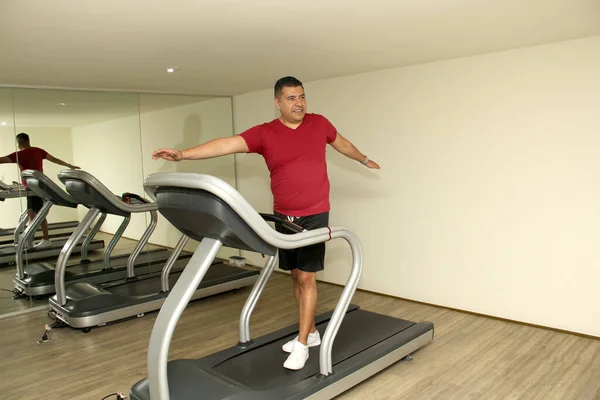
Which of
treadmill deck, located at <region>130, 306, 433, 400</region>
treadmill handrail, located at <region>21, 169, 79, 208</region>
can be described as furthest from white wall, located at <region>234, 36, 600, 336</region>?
treadmill handrail, located at <region>21, 169, 79, 208</region>

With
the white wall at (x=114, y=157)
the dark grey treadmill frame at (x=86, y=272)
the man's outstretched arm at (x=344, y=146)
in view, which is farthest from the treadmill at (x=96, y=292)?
the man's outstretched arm at (x=344, y=146)

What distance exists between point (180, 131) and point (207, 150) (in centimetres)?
303

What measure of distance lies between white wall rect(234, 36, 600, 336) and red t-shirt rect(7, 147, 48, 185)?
2.54 meters

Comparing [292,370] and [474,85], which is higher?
[474,85]

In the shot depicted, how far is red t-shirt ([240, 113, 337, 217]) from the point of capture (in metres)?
2.50

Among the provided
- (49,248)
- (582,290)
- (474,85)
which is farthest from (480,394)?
(49,248)

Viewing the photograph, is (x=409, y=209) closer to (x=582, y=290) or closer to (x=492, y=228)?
(x=492, y=228)

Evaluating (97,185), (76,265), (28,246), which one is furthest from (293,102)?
(76,265)

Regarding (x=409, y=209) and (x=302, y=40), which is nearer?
(x=302, y=40)

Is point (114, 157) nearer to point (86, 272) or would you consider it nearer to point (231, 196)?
point (86, 272)

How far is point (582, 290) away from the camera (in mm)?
3117

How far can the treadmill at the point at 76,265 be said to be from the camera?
4.08 meters

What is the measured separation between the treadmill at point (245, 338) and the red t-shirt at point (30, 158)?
249cm

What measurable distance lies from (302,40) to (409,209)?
1.77 m
